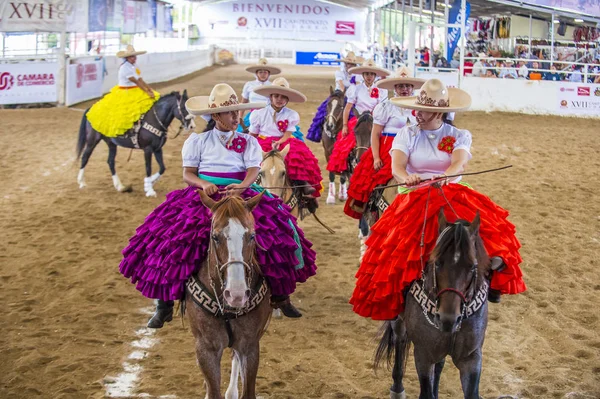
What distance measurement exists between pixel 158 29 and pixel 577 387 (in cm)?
4717

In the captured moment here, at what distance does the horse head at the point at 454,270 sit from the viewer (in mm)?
4598

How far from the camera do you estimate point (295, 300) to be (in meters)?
8.62

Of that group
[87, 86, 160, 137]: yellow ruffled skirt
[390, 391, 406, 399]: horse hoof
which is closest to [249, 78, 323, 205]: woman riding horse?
[390, 391, 406, 399]: horse hoof

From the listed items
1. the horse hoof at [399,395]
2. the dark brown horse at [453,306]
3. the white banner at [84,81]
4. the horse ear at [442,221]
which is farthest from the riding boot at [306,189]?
the white banner at [84,81]

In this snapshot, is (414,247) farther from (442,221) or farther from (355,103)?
(355,103)

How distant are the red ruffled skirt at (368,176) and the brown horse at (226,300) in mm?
3220

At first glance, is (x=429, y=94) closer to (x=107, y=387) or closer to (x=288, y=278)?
(x=288, y=278)

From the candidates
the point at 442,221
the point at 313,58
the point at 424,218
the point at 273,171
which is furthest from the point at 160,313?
the point at 313,58

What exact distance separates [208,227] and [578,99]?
66.7ft

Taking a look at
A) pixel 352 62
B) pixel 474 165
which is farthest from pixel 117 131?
pixel 474 165

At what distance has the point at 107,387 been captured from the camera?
6250 mm

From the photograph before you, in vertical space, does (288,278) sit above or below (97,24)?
below

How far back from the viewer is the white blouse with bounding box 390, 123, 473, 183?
18.6 feet

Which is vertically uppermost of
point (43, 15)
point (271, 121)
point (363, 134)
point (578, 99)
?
point (43, 15)
